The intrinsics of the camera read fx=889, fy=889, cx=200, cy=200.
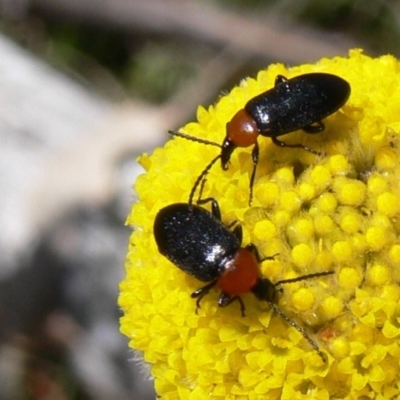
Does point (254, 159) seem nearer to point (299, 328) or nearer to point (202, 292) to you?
point (202, 292)

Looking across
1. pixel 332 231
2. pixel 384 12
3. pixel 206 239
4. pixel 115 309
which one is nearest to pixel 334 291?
pixel 332 231

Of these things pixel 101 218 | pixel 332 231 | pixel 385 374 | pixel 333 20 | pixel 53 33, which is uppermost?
pixel 332 231

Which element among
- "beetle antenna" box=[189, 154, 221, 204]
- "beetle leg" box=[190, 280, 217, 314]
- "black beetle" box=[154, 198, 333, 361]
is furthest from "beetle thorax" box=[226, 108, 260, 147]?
"beetle leg" box=[190, 280, 217, 314]

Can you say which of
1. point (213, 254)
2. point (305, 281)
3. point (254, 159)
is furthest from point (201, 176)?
point (305, 281)

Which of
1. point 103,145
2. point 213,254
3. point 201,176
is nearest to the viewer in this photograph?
point 213,254

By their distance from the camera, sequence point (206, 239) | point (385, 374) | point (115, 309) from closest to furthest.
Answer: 1. point (385, 374)
2. point (206, 239)
3. point (115, 309)

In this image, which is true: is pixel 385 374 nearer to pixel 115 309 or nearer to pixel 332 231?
pixel 332 231

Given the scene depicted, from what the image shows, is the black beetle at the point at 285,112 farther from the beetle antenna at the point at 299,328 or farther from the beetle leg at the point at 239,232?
the beetle antenna at the point at 299,328
